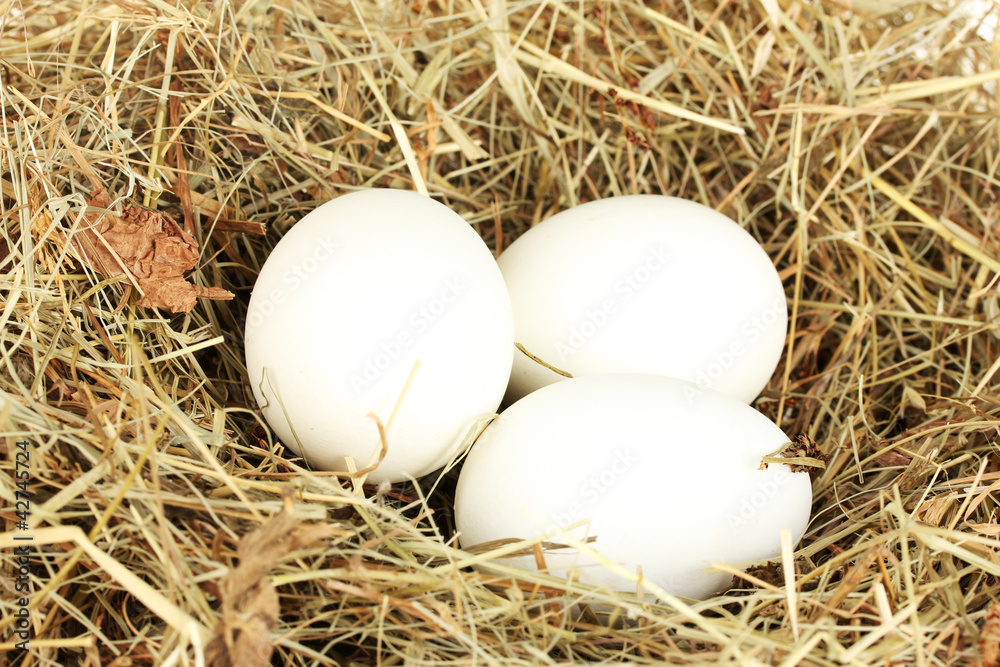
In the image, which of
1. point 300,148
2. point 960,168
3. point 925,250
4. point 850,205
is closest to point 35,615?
point 300,148

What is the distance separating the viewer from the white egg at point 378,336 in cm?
99

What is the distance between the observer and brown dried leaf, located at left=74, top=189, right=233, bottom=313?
106 centimetres

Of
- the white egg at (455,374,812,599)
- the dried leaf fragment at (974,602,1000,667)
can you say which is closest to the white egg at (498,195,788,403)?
the white egg at (455,374,812,599)

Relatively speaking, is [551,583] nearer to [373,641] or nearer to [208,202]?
[373,641]

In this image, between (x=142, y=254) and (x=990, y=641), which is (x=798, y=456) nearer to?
(x=990, y=641)

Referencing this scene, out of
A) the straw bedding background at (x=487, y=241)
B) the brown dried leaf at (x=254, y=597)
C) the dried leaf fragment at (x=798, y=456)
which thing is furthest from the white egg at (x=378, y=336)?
the dried leaf fragment at (x=798, y=456)

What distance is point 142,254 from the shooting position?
3.51ft

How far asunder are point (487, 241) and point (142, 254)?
0.68 metres

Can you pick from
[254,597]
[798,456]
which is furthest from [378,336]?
[798,456]

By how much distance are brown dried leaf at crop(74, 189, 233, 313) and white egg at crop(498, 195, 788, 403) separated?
0.52 meters

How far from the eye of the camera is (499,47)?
147 cm

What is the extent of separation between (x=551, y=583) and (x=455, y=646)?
13 cm

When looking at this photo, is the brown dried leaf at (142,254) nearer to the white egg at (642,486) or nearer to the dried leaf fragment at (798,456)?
the white egg at (642,486)

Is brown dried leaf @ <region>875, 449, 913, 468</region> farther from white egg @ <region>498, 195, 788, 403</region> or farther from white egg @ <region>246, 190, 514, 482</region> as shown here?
white egg @ <region>246, 190, 514, 482</region>
